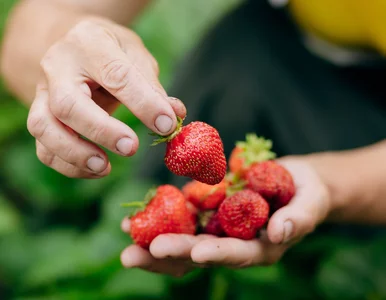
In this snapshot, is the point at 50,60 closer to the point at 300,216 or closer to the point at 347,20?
the point at 300,216

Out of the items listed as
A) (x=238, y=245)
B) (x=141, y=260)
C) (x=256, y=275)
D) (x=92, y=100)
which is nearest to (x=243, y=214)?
(x=238, y=245)

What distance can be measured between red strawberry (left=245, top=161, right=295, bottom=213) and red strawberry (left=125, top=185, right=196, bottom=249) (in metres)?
0.11

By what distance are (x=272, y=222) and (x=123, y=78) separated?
0.28 meters

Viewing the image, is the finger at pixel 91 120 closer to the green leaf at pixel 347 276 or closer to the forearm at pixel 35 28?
the forearm at pixel 35 28

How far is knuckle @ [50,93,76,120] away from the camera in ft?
2.15

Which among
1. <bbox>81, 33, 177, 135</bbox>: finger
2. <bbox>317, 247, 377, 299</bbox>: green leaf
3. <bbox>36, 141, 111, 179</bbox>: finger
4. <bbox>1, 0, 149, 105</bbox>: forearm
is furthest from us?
<bbox>317, 247, 377, 299</bbox>: green leaf

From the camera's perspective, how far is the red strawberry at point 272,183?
80 cm

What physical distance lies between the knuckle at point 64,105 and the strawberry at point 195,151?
112mm

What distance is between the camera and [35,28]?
43.2 inches

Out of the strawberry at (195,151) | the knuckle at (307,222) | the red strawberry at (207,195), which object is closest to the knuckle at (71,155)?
the strawberry at (195,151)

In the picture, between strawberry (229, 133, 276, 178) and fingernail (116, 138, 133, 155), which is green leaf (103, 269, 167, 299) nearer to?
strawberry (229, 133, 276, 178)

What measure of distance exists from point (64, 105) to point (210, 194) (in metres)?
0.27

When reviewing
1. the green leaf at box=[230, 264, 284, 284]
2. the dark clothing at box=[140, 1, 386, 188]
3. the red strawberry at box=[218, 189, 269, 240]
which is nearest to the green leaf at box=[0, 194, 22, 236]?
the dark clothing at box=[140, 1, 386, 188]

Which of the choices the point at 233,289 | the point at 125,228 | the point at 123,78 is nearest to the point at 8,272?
the point at 233,289
